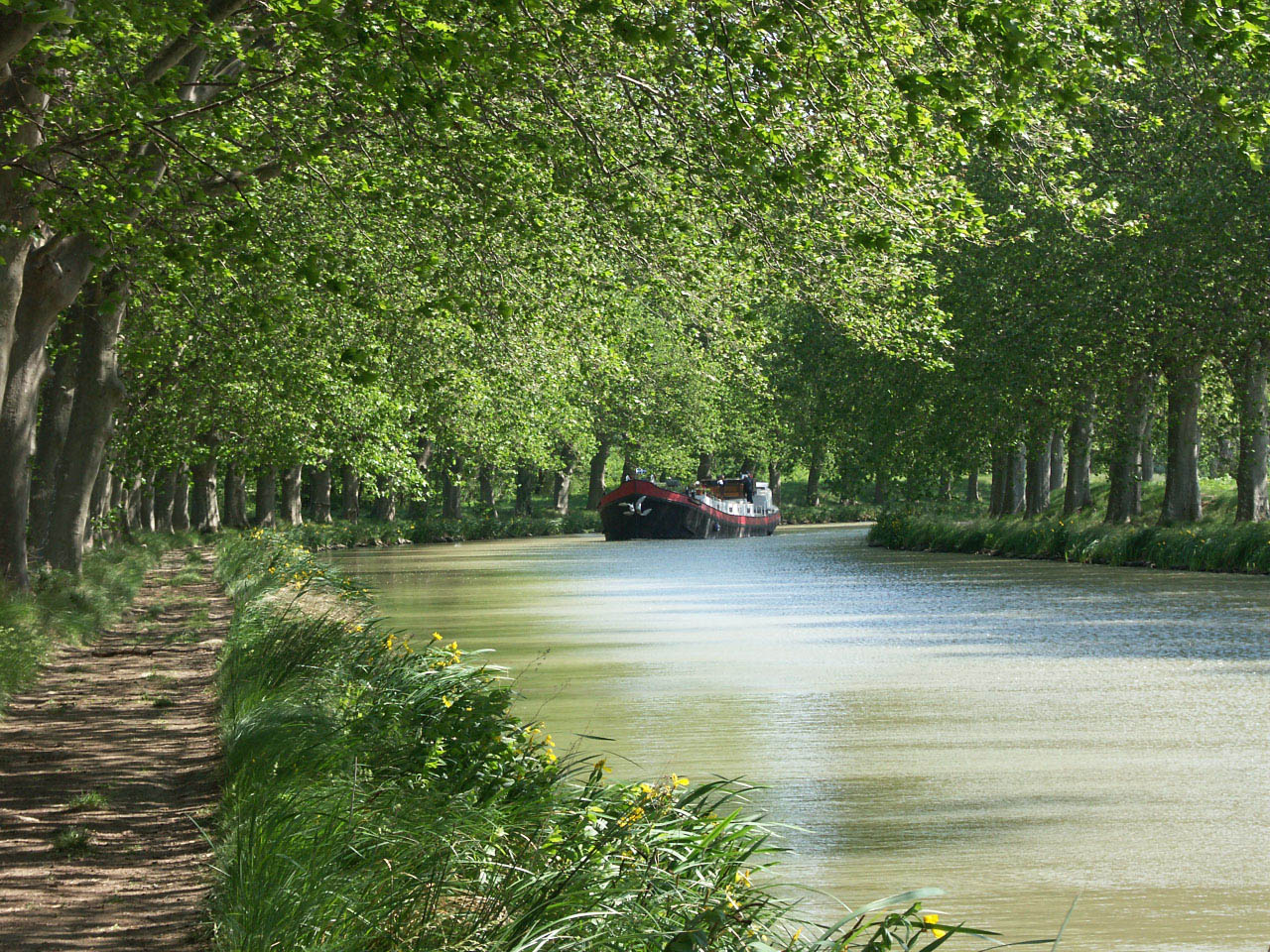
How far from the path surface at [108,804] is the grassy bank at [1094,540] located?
21770mm

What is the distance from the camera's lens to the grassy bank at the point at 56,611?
13430 millimetres

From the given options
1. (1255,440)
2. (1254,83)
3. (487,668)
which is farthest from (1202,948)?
(1255,440)

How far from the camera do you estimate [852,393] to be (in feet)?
134

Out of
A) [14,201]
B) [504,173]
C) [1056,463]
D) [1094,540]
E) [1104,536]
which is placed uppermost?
[504,173]

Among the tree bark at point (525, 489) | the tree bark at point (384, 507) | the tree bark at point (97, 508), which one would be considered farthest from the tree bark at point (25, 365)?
the tree bark at point (525, 489)

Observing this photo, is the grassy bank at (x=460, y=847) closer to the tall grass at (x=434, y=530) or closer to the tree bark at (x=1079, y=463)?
the tree bark at (x=1079, y=463)

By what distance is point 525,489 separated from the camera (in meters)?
85.2

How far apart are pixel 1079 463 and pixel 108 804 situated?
35.2 meters

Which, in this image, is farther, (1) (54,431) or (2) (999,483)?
(2) (999,483)

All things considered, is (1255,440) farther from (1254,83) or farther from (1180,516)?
(1254,83)

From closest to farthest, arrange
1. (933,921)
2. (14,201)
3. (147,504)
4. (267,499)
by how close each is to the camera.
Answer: (933,921)
(14,201)
(267,499)
(147,504)

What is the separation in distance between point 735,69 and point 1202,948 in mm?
6438

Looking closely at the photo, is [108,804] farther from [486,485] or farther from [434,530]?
[486,485]

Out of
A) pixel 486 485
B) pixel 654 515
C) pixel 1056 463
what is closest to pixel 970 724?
pixel 1056 463
